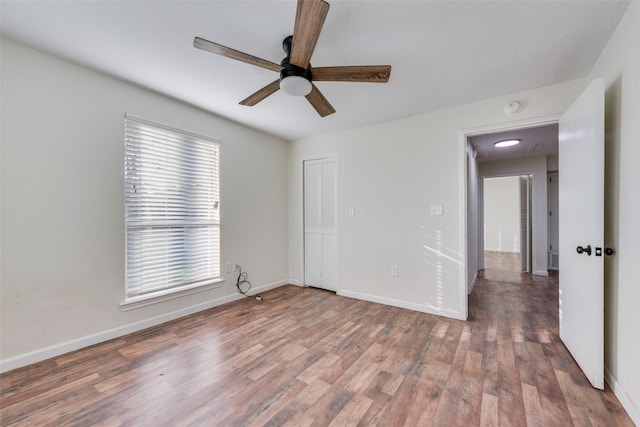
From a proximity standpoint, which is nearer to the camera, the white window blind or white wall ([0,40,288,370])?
white wall ([0,40,288,370])

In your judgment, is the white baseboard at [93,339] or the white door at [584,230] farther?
the white baseboard at [93,339]

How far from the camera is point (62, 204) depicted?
211 centimetres

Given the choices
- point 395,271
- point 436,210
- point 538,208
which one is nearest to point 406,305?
point 395,271

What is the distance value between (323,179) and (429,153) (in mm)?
1599

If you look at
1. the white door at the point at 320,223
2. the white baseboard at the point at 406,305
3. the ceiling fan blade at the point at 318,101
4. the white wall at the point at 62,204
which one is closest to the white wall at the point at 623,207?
the white baseboard at the point at 406,305

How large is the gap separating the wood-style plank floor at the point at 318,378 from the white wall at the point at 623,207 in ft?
0.76

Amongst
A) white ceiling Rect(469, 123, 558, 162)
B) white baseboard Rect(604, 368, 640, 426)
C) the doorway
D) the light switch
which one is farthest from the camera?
the doorway

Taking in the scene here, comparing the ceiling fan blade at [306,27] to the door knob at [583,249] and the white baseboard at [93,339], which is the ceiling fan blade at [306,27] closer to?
the door knob at [583,249]

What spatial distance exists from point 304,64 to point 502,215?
867cm

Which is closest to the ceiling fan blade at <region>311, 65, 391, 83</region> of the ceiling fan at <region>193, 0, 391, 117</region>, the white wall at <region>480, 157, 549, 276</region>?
the ceiling fan at <region>193, 0, 391, 117</region>

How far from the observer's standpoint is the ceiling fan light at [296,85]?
172 cm

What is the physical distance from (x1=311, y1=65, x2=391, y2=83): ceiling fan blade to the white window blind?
1.95 meters

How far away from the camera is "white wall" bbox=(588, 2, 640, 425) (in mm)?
1441

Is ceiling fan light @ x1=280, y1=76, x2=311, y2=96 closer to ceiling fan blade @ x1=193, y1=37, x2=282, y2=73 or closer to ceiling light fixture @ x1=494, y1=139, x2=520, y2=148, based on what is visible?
ceiling fan blade @ x1=193, y1=37, x2=282, y2=73
